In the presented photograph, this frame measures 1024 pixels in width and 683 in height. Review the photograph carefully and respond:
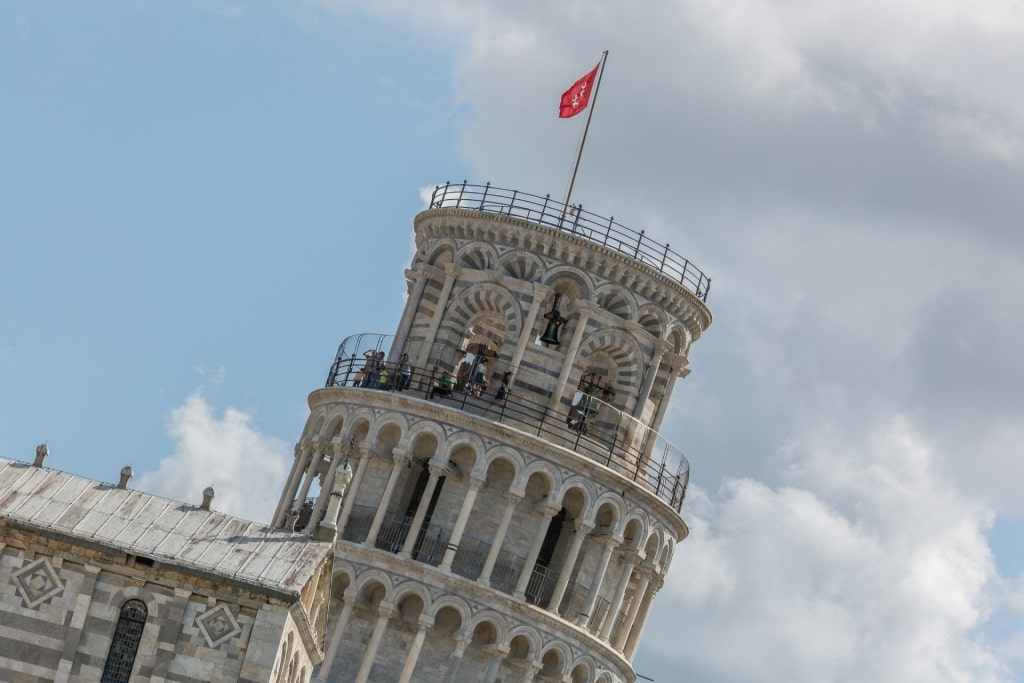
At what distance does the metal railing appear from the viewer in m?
101

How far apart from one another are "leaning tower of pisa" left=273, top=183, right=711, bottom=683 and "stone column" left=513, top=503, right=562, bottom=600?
14 centimetres

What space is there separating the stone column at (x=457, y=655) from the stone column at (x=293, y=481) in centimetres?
1230

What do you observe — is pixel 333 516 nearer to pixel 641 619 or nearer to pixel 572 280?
pixel 572 280

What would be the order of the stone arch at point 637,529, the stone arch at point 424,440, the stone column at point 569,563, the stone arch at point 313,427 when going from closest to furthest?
1. the stone column at point 569,563
2. the stone arch at point 424,440
3. the stone arch at point 637,529
4. the stone arch at point 313,427

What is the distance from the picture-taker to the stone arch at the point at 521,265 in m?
102

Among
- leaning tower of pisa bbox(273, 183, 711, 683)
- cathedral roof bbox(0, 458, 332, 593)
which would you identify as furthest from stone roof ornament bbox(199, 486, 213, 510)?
leaning tower of pisa bbox(273, 183, 711, 683)

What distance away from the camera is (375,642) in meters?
97.8

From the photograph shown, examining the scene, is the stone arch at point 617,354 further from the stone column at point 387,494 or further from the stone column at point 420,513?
the stone column at point 387,494

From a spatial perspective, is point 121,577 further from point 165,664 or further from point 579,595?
point 579,595

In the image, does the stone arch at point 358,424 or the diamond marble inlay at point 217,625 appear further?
the stone arch at point 358,424

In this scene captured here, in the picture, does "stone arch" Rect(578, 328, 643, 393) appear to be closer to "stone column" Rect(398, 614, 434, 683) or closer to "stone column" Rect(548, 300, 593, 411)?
"stone column" Rect(548, 300, 593, 411)

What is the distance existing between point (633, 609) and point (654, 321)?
13.5 meters

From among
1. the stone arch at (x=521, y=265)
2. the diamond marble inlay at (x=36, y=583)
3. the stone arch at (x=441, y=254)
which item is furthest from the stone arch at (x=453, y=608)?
the diamond marble inlay at (x=36, y=583)

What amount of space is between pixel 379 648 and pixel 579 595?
9.39 m
